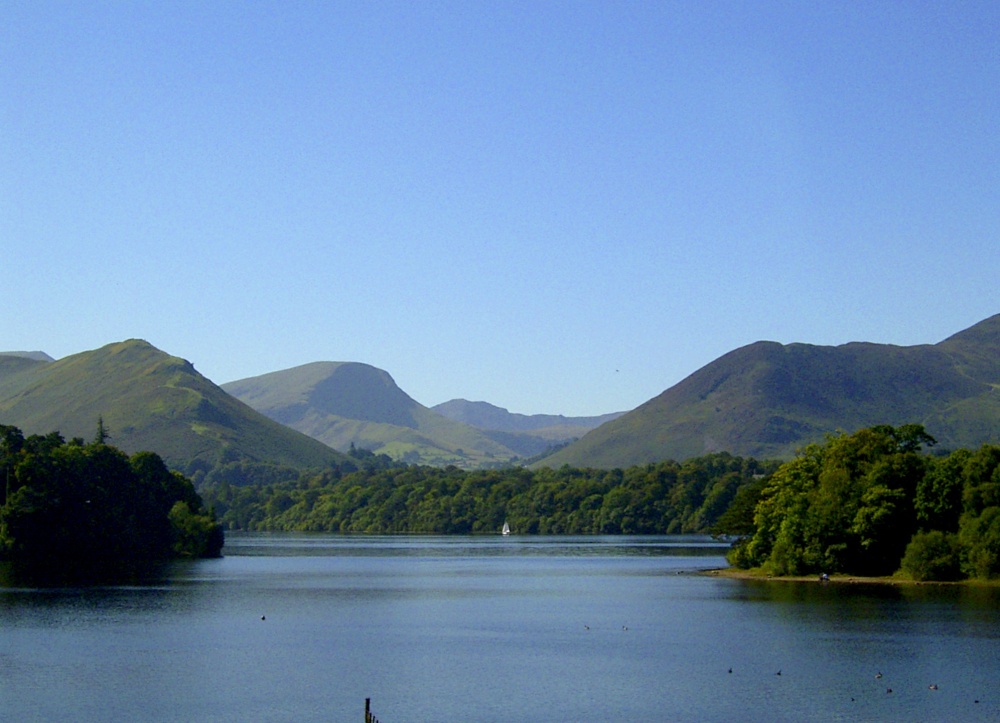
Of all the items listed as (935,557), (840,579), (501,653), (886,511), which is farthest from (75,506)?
(935,557)

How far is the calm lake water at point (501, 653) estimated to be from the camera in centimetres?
6156

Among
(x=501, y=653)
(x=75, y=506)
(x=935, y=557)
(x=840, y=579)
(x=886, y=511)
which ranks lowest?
(x=501, y=653)

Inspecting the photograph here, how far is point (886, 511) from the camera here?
125062 millimetres

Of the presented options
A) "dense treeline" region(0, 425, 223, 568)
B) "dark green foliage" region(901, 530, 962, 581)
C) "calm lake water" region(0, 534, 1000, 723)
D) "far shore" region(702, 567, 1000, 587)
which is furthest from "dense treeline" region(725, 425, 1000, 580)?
"dense treeline" region(0, 425, 223, 568)

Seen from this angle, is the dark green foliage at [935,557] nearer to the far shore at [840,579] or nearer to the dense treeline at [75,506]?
the far shore at [840,579]

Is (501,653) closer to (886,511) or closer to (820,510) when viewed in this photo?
(886,511)

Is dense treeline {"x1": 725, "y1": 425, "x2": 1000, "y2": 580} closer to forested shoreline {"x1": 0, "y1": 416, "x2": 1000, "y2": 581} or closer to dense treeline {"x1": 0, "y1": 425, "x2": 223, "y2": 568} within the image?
forested shoreline {"x1": 0, "y1": 416, "x2": 1000, "y2": 581}

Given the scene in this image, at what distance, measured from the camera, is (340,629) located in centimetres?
9481

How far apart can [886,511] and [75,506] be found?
93.7 metres

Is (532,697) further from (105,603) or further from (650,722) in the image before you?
(105,603)

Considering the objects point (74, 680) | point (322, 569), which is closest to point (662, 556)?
point (322, 569)

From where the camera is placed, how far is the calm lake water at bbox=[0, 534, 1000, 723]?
61562 millimetres

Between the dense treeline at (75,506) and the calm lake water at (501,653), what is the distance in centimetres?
2200

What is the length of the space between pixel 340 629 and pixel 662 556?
10995cm
